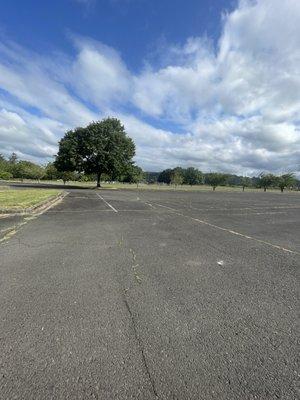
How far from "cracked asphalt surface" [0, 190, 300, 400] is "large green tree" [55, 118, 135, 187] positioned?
47356 millimetres

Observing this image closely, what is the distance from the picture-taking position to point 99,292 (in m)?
4.28

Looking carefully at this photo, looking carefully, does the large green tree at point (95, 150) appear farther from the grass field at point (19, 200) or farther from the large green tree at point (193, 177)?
the large green tree at point (193, 177)

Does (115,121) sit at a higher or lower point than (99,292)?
higher

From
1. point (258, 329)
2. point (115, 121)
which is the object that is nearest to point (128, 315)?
point (258, 329)

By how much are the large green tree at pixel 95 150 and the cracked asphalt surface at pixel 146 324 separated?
4736cm

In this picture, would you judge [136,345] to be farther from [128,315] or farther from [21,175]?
[21,175]

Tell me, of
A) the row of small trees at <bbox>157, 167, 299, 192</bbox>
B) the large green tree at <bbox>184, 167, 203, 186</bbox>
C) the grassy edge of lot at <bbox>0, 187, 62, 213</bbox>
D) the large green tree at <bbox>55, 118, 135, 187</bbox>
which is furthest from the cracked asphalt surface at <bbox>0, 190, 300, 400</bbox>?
the large green tree at <bbox>184, 167, 203, 186</bbox>

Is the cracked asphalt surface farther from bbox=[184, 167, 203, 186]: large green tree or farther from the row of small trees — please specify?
bbox=[184, 167, 203, 186]: large green tree

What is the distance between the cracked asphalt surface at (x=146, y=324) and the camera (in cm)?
244

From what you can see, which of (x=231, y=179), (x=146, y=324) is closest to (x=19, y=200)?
(x=146, y=324)

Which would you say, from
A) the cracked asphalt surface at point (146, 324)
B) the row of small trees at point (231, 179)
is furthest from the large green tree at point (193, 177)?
the cracked asphalt surface at point (146, 324)

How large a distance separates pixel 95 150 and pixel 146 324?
168ft

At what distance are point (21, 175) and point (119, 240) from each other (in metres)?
105

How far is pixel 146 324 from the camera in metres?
3.37
